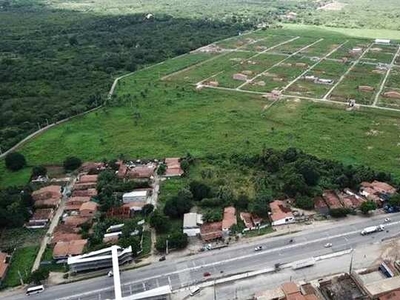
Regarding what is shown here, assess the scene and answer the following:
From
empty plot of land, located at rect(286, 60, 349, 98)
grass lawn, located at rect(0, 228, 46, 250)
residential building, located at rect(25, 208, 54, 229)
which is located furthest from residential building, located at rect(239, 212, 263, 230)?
empty plot of land, located at rect(286, 60, 349, 98)

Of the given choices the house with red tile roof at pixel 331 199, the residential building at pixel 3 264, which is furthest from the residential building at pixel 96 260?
the house with red tile roof at pixel 331 199

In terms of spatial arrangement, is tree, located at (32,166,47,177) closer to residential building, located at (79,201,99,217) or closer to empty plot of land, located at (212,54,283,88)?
residential building, located at (79,201,99,217)

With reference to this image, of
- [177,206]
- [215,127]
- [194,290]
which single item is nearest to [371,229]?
[194,290]

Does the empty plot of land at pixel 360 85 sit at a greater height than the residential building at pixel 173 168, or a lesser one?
lesser

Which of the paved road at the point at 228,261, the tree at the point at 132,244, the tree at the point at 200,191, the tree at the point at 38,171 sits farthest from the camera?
the tree at the point at 38,171

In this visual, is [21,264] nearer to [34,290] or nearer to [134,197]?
[34,290]

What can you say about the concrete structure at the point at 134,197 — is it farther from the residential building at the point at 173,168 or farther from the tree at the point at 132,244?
the tree at the point at 132,244
